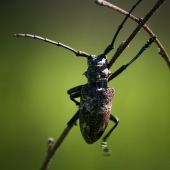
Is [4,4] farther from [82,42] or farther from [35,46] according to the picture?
[82,42]

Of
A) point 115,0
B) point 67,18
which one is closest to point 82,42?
point 67,18

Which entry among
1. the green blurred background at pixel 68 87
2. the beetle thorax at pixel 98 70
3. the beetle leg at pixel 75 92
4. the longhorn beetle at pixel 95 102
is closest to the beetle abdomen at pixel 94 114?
the longhorn beetle at pixel 95 102

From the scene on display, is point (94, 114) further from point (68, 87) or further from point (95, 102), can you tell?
point (68, 87)

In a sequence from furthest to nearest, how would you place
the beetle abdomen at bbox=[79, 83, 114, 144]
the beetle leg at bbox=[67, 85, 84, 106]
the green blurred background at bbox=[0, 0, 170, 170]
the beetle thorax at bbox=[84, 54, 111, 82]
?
the green blurred background at bbox=[0, 0, 170, 170] → the beetle leg at bbox=[67, 85, 84, 106] → the beetle thorax at bbox=[84, 54, 111, 82] → the beetle abdomen at bbox=[79, 83, 114, 144]

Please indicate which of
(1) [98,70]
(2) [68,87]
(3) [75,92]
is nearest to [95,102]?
(1) [98,70]

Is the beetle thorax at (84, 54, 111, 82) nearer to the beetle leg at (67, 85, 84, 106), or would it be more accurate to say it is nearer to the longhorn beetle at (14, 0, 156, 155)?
the longhorn beetle at (14, 0, 156, 155)

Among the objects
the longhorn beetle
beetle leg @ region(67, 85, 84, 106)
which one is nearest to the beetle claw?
the longhorn beetle
